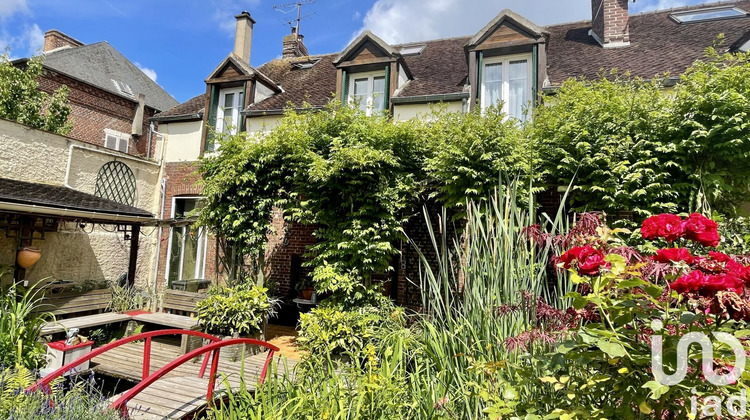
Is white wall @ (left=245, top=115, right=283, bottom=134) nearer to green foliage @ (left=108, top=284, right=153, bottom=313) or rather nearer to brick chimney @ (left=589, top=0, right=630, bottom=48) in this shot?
green foliage @ (left=108, top=284, right=153, bottom=313)

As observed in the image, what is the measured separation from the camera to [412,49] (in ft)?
38.5

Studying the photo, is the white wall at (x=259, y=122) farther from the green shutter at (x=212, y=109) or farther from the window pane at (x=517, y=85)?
the window pane at (x=517, y=85)

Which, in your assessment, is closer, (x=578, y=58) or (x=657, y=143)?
(x=657, y=143)

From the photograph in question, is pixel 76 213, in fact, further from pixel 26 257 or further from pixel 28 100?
pixel 28 100

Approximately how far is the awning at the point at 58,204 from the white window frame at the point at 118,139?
22.3 ft

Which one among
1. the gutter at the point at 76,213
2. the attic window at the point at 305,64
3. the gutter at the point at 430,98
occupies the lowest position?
the gutter at the point at 76,213

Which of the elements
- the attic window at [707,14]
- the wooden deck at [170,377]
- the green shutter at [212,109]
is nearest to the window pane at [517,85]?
the attic window at [707,14]

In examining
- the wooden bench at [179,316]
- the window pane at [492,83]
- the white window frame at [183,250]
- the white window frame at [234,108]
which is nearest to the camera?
the wooden bench at [179,316]

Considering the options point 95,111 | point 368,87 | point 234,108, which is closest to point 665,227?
point 368,87

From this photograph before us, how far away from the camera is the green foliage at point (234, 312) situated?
602cm

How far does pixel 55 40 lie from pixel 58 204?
1336cm

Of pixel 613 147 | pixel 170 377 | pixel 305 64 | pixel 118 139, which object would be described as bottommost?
pixel 170 377

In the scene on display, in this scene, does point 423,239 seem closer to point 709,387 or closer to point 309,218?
point 309,218

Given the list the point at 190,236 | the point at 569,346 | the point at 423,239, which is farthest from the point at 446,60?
the point at 569,346
